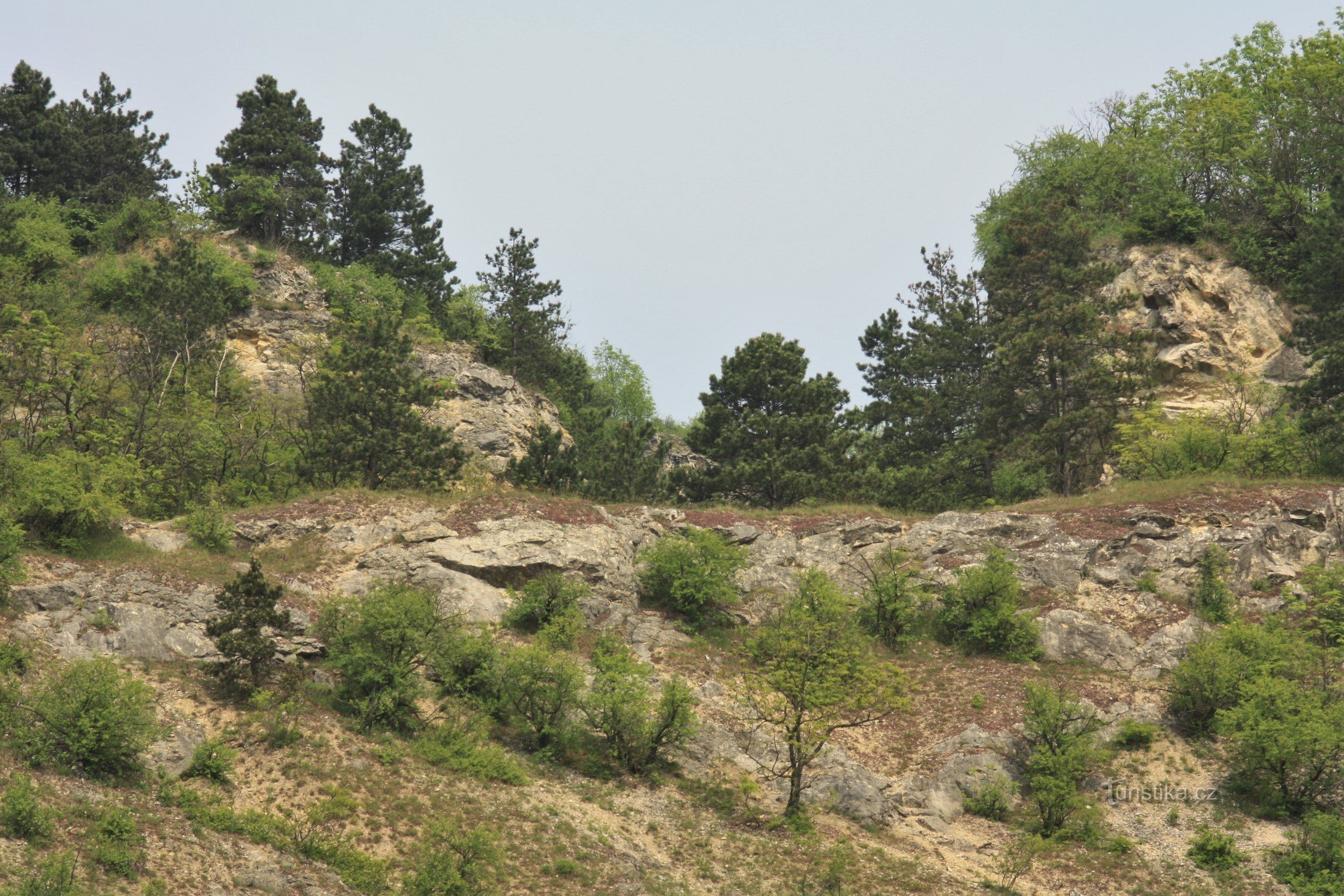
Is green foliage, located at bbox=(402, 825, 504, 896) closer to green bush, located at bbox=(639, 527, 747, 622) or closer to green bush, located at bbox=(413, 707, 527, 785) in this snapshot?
green bush, located at bbox=(413, 707, 527, 785)

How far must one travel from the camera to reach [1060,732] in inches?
1082

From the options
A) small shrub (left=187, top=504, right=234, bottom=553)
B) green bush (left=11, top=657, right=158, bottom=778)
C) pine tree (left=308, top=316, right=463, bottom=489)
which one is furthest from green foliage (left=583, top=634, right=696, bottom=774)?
pine tree (left=308, top=316, right=463, bottom=489)

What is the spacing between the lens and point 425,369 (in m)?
52.2

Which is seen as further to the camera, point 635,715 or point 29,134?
point 29,134

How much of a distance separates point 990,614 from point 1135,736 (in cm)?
579

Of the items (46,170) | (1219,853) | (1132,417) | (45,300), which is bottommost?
(1219,853)

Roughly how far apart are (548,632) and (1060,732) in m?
14.1

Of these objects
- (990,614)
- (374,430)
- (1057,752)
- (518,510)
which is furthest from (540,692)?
(374,430)

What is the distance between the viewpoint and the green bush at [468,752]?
25.4 metres

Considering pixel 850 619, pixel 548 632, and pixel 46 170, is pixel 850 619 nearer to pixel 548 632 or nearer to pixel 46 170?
pixel 548 632

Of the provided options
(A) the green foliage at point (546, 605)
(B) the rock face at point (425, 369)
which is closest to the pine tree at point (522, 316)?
(B) the rock face at point (425, 369)

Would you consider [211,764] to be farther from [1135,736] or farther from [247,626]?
[1135,736]

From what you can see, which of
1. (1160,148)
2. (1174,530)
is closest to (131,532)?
(1174,530)

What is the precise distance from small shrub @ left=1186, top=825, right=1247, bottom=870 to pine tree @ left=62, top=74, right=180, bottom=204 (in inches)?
2356
